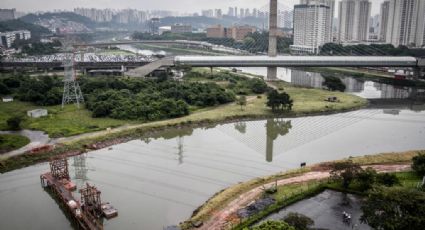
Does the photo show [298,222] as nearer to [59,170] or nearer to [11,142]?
[59,170]

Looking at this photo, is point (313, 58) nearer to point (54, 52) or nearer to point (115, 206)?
point (115, 206)

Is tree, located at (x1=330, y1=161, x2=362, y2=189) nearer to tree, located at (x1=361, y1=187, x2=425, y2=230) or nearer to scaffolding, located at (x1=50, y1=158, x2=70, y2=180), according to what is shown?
tree, located at (x1=361, y1=187, x2=425, y2=230)

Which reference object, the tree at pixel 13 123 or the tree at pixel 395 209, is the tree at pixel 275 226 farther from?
the tree at pixel 13 123

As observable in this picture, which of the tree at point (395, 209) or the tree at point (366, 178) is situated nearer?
the tree at point (395, 209)

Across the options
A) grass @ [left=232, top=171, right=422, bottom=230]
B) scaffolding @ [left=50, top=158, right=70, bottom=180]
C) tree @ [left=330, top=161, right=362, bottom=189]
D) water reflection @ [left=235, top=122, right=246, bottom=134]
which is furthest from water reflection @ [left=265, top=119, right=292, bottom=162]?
scaffolding @ [left=50, top=158, right=70, bottom=180]

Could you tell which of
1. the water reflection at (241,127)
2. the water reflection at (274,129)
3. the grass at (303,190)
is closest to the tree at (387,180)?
the grass at (303,190)

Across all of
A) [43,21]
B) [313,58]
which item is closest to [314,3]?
[313,58]
